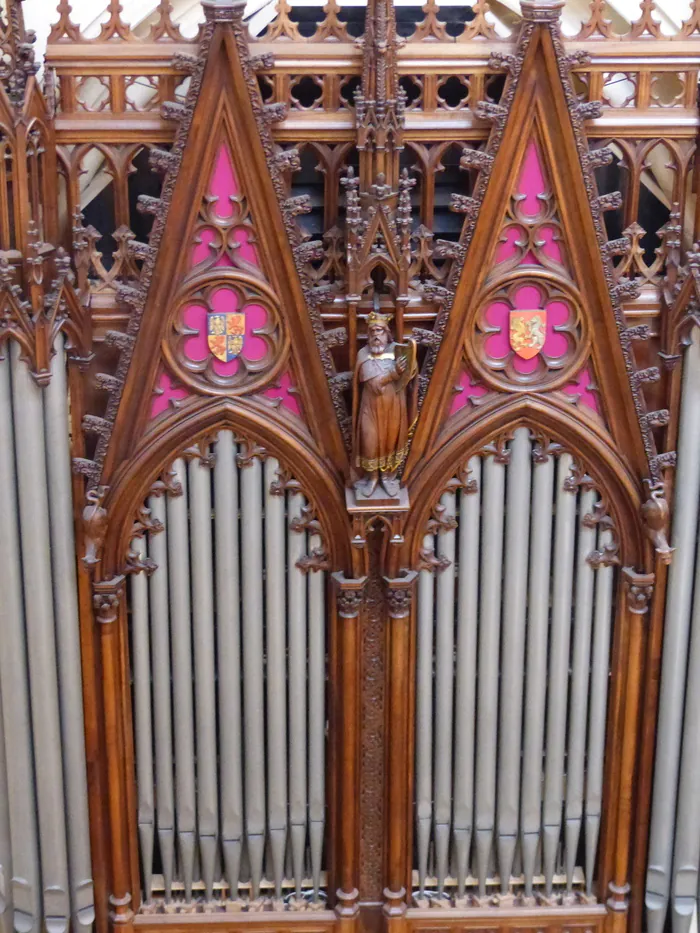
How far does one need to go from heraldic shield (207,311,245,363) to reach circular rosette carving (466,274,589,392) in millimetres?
1632

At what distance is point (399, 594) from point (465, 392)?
155 cm

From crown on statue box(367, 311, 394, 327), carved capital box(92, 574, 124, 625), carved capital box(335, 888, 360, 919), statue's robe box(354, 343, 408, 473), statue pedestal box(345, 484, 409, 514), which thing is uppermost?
crown on statue box(367, 311, 394, 327)

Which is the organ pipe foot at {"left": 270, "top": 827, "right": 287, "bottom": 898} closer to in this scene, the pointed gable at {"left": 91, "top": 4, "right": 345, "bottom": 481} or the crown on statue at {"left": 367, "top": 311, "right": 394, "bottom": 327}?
the pointed gable at {"left": 91, "top": 4, "right": 345, "bottom": 481}

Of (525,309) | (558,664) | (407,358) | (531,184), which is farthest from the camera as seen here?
(558,664)

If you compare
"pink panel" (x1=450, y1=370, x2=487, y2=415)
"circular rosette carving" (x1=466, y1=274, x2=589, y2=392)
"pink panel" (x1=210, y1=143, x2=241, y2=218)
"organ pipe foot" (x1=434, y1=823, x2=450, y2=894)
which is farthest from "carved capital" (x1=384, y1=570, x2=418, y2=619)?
"pink panel" (x1=210, y1=143, x2=241, y2=218)

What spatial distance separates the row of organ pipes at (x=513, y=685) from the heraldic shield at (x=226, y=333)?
6.21 feet

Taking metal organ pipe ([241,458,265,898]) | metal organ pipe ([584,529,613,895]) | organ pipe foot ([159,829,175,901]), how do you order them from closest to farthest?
1. metal organ pipe ([241,458,265,898])
2. metal organ pipe ([584,529,613,895])
3. organ pipe foot ([159,829,175,901])

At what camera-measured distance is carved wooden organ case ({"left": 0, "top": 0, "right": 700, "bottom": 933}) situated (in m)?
10.4

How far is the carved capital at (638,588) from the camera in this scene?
11.1m

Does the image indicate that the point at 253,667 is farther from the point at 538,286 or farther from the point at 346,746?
the point at 538,286

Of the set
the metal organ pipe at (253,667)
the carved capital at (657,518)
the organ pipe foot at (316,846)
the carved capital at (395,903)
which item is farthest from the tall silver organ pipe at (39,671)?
the carved capital at (657,518)

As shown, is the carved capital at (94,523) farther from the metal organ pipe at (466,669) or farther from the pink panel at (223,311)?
the metal organ pipe at (466,669)

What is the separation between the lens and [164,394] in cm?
1080

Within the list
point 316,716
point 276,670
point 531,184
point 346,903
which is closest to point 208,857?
point 346,903
